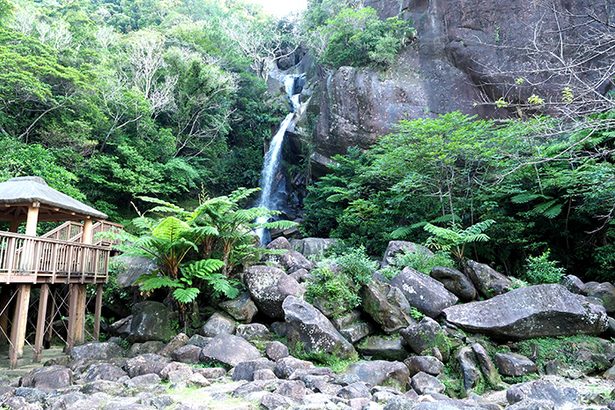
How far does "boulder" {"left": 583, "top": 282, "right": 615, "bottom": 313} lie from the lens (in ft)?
27.8

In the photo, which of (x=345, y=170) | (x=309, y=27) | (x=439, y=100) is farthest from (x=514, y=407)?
(x=309, y=27)

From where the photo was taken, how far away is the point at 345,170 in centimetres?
1664

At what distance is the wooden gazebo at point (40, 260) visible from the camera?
295 inches

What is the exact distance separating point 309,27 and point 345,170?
11.3 meters

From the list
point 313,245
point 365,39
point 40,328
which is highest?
point 365,39

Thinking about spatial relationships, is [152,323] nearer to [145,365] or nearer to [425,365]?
[145,365]

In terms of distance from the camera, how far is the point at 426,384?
244 inches

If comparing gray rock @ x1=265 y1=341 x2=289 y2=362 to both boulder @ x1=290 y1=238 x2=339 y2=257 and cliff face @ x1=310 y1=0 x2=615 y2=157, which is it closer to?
boulder @ x1=290 y1=238 x2=339 y2=257

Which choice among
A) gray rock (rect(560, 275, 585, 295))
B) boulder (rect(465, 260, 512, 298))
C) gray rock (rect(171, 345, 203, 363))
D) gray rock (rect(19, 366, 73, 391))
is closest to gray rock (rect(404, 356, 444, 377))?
boulder (rect(465, 260, 512, 298))

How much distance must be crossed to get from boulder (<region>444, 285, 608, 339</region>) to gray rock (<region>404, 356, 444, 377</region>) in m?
1.11

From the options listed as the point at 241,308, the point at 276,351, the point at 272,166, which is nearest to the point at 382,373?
the point at 276,351

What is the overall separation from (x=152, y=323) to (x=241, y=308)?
181 centimetres

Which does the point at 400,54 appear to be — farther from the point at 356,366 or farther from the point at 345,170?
the point at 356,366

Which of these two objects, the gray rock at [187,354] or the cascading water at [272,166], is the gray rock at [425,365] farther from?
the cascading water at [272,166]
